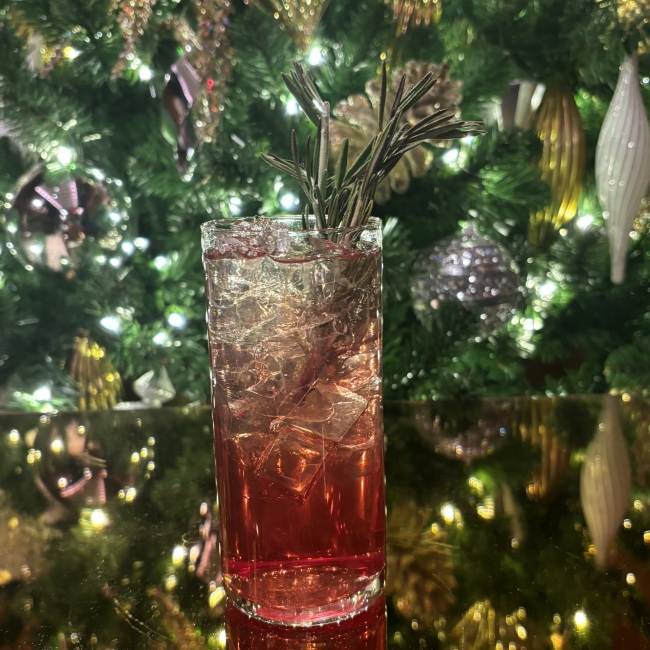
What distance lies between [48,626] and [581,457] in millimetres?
649

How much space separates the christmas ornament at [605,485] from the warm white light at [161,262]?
2.59 ft

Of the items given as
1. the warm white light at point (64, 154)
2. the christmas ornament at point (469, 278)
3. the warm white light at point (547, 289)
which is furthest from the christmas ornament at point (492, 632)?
the warm white light at point (64, 154)

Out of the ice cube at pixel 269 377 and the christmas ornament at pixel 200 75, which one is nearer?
the ice cube at pixel 269 377

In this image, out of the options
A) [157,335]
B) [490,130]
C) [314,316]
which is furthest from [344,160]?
[157,335]

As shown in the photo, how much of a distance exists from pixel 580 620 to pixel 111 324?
0.95 metres

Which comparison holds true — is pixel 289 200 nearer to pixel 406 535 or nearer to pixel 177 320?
pixel 177 320

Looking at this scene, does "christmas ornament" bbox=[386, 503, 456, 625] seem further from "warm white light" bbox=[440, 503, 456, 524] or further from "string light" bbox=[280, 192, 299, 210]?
"string light" bbox=[280, 192, 299, 210]

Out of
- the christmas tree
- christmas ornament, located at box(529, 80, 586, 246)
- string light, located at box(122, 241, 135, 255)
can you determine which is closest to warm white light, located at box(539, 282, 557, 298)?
the christmas tree

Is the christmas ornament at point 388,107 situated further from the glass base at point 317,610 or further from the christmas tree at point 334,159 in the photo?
the glass base at point 317,610

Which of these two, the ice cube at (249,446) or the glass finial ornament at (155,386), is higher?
the ice cube at (249,446)

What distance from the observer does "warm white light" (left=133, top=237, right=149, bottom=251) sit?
1.18 m

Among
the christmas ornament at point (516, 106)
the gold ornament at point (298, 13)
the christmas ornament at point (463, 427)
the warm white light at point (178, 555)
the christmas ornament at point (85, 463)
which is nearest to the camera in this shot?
the warm white light at point (178, 555)

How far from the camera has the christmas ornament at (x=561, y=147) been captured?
1122mm

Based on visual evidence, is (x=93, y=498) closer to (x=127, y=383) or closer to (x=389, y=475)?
(x=389, y=475)
